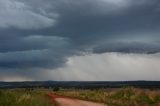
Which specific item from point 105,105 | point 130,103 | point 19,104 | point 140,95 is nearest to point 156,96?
point 140,95

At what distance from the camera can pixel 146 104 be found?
44.7 metres

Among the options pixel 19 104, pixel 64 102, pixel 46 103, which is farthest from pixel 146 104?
pixel 19 104

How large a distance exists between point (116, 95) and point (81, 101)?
39.5ft

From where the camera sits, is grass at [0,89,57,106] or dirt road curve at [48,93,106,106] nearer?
grass at [0,89,57,106]

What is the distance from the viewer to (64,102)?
35875mm

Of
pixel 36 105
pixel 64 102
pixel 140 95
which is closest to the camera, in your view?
pixel 36 105

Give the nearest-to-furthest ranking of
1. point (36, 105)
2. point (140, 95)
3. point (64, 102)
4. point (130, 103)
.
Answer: point (36, 105), point (64, 102), point (130, 103), point (140, 95)

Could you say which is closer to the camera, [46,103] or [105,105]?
[46,103]

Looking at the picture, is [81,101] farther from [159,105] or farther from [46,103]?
[159,105]

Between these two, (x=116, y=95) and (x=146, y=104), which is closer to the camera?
(x=146, y=104)

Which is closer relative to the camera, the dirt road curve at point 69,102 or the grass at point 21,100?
the grass at point 21,100

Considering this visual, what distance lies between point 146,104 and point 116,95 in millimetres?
4988

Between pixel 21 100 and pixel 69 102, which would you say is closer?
pixel 21 100

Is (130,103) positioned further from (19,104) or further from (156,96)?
(19,104)
